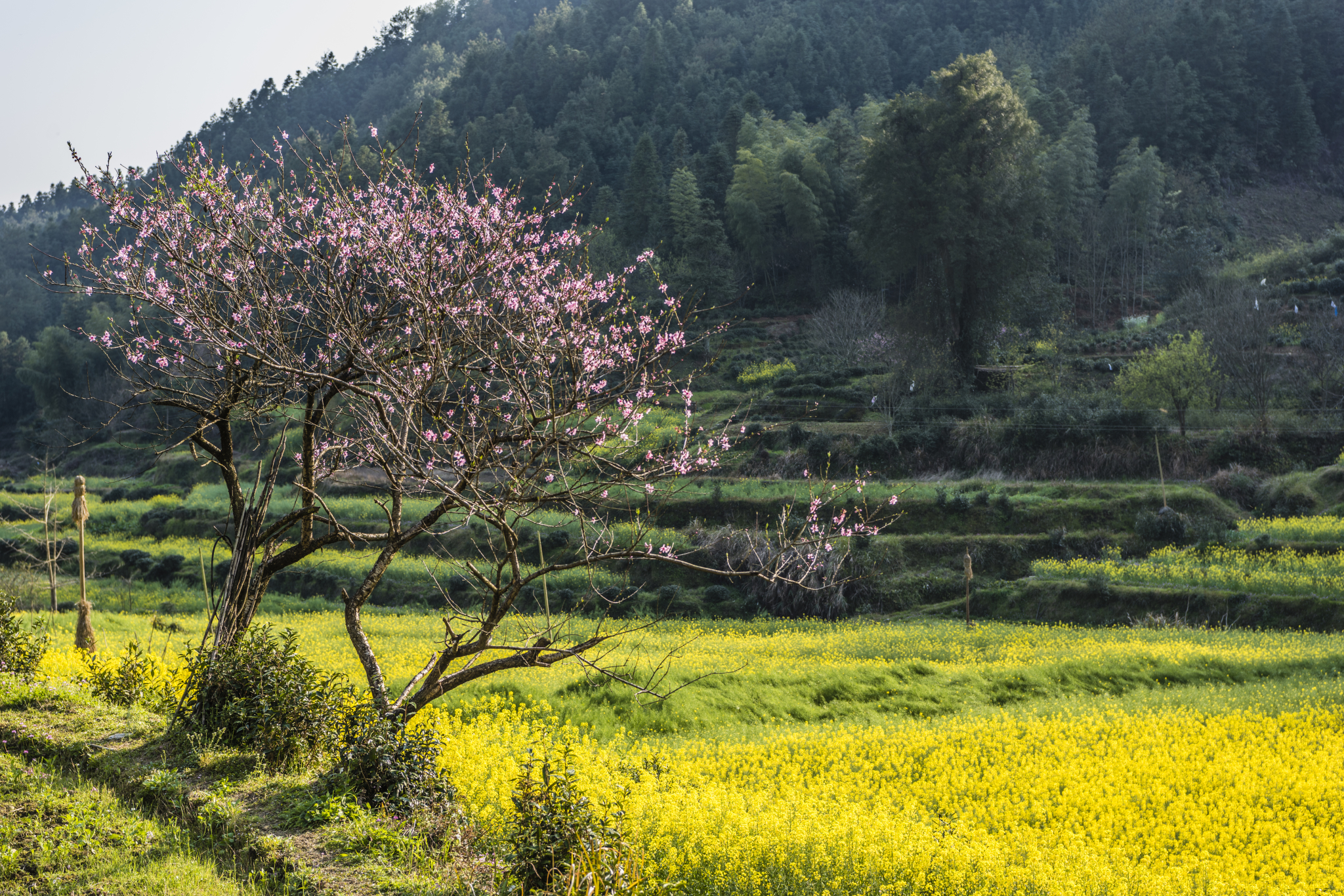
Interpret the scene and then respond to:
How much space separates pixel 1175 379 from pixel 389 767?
36020 mm

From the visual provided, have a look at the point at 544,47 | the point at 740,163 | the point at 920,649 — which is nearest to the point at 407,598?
the point at 920,649

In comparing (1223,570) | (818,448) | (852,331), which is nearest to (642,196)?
(852,331)

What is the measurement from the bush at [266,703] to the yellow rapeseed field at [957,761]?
119 cm

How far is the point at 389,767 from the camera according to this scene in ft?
21.7

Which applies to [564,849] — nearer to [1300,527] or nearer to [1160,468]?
[1300,527]

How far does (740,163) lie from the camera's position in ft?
232

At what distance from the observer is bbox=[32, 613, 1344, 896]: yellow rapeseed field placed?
696 cm

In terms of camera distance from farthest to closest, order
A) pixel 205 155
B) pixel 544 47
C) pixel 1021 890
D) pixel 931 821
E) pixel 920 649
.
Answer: pixel 544 47 < pixel 920 649 < pixel 931 821 < pixel 205 155 < pixel 1021 890

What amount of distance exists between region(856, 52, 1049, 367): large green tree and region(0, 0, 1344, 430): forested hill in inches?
305

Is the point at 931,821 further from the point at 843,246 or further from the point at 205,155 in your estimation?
the point at 843,246

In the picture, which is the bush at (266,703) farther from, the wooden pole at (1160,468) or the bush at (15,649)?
the wooden pole at (1160,468)

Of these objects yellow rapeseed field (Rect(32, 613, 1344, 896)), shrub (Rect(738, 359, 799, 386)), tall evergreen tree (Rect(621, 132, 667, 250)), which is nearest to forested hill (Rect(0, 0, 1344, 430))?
tall evergreen tree (Rect(621, 132, 667, 250))

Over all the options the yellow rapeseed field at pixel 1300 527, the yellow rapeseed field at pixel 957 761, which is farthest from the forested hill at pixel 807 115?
the yellow rapeseed field at pixel 957 761

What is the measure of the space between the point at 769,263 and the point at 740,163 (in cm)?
898
